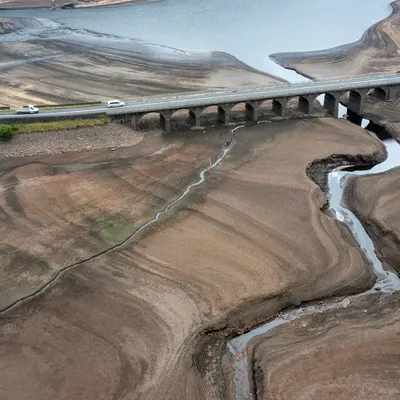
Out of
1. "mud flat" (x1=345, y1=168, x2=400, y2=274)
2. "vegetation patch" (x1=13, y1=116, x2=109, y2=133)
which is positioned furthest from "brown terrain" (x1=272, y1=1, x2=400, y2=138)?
"vegetation patch" (x1=13, y1=116, x2=109, y2=133)

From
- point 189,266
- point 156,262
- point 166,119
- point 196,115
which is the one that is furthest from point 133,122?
point 189,266

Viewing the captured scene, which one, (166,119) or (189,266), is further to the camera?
(166,119)

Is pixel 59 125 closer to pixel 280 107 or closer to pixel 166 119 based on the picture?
pixel 166 119

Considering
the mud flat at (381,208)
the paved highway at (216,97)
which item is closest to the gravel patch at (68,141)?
the paved highway at (216,97)

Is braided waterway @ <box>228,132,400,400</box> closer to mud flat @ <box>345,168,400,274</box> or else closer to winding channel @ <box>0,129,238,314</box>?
mud flat @ <box>345,168,400,274</box>

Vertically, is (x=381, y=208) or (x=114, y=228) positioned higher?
(x=381, y=208)

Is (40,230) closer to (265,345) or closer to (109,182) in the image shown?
(109,182)

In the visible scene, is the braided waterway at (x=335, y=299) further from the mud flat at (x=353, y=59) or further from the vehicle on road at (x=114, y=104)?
the mud flat at (x=353, y=59)
